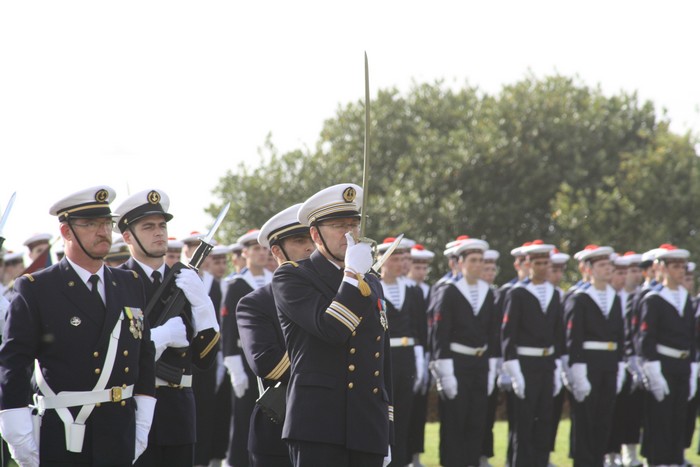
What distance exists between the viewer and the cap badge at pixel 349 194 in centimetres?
561

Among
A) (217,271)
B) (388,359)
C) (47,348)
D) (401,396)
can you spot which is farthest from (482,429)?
(47,348)

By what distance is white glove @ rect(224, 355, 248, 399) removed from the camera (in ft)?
34.6

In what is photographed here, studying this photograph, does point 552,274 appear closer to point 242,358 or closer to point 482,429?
point 482,429

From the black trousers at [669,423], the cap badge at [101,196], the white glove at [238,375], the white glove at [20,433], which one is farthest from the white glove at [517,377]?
the white glove at [20,433]

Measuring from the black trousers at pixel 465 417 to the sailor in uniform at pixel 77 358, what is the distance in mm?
6287

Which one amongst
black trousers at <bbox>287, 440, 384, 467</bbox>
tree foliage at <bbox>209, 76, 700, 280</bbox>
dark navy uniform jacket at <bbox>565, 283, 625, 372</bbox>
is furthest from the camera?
tree foliage at <bbox>209, 76, 700, 280</bbox>

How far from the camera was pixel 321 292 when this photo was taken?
5461 mm

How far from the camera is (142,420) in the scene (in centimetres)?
567

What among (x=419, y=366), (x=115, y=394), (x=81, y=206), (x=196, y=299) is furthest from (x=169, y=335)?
(x=419, y=366)

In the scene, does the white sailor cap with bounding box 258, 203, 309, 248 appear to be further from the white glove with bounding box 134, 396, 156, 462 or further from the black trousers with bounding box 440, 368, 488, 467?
the black trousers with bounding box 440, 368, 488, 467

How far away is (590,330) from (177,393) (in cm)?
666

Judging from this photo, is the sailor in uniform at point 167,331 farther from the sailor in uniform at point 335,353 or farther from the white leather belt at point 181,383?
the sailor in uniform at point 335,353

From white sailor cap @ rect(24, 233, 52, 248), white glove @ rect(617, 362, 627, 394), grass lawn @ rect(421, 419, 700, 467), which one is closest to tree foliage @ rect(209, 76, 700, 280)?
grass lawn @ rect(421, 419, 700, 467)

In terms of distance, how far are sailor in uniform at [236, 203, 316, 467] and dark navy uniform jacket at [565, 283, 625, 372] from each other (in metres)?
6.08
